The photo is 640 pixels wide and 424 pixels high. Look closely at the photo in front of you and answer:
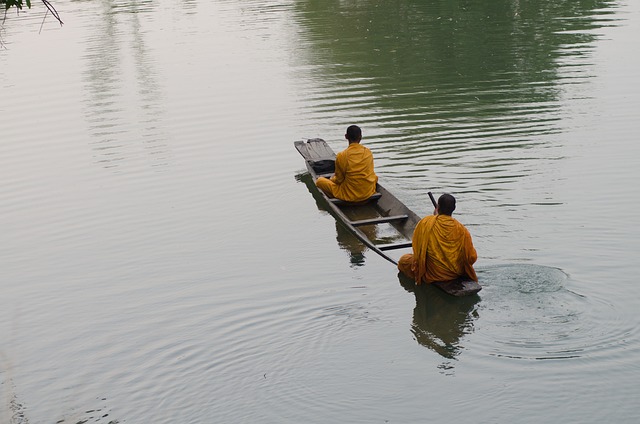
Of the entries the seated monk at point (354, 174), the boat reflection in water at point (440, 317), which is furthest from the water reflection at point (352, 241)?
the boat reflection in water at point (440, 317)

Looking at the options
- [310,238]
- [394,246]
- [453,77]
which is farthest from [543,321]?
[453,77]

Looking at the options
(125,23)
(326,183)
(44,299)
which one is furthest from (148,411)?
(125,23)

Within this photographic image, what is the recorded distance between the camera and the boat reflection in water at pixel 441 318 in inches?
357

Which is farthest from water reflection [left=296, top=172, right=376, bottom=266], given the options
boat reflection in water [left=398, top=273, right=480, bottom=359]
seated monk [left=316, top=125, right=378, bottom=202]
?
boat reflection in water [left=398, top=273, right=480, bottom=359]

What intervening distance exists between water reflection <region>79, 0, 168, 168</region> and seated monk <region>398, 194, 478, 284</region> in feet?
23.6

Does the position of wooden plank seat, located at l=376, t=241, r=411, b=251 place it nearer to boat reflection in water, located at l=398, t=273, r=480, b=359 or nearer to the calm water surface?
the calm water surface

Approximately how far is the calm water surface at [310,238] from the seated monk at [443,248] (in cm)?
27

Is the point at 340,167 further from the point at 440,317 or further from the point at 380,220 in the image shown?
the point at 440,317

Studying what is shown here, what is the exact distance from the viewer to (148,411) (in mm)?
8148

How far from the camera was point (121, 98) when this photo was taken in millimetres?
21219

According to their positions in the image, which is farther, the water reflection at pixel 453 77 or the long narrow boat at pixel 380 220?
the water reflection at pixel 453 77

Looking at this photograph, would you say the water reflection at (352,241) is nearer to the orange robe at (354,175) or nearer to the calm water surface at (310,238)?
the calm water surface at (310,238)

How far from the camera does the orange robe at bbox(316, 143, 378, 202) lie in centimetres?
1278

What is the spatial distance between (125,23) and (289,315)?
24991mm
